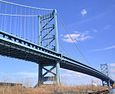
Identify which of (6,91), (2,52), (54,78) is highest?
(2,52)

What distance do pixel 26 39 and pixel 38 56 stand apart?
516cm

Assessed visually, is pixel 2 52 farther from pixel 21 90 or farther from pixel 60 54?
pixel 21 90

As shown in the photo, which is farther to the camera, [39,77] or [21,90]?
[39,77]

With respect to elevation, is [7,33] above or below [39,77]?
above

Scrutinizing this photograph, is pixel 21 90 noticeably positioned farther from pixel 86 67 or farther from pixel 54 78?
pixel 86 67

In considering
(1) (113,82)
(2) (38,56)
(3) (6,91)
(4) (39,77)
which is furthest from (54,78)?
(1) (113,82)

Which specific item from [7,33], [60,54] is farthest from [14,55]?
[60,54]

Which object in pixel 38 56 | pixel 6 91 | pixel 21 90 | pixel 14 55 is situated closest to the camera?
pixel 6 91

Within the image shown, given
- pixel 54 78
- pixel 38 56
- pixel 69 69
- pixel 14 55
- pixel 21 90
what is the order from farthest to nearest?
1. pixel 69 69
2. pixel 54 78
3. pixel 38 56
4. pixel 14 55
5. pixel 21 90

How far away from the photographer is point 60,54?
40.2 meters

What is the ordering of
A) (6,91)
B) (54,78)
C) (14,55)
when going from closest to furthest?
(6,91)
(14,55)
(54,78)

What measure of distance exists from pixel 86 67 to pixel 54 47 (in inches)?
531

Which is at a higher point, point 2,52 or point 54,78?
point 2,52

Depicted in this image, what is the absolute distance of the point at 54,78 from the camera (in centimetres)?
4006
